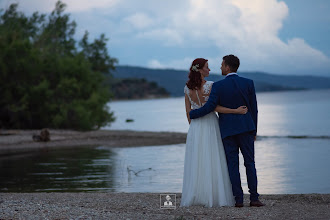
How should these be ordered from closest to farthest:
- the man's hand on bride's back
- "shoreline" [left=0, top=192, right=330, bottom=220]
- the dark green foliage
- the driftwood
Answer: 1. "shoreline" [left=0, top=192, right=330, bottom=220]
2. the man's hand on bride's back
3. the driftwood
4. the dark green foliage

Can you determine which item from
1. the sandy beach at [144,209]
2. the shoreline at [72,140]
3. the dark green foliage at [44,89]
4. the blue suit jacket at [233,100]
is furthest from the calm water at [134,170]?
the dark green foliage at [44,89]

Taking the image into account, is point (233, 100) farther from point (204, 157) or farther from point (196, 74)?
point (204, 157)

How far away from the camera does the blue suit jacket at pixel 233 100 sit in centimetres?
750

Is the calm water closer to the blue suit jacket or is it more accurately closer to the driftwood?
the driftwood

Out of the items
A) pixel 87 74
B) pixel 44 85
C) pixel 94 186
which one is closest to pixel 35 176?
pixel 94 186

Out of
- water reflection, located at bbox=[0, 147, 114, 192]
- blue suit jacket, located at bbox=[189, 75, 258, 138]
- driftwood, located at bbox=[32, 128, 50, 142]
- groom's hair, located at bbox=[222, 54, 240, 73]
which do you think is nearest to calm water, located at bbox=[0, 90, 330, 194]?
water reflection, located at bbox=[0, 147, 114, 192]

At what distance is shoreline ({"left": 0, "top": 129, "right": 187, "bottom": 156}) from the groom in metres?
17.7

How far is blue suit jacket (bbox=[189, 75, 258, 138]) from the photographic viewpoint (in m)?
7.50

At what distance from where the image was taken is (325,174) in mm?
15500

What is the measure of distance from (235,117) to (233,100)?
0.25 m

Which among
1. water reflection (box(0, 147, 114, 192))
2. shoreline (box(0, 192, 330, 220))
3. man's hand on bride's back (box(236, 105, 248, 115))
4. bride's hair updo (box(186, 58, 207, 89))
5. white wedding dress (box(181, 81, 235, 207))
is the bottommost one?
water reflection (box(0, 147, 114, 192))

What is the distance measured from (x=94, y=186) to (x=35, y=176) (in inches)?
115

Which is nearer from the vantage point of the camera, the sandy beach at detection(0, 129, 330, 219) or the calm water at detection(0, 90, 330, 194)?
the sandy beach at detection(0, 129, 330, 219)

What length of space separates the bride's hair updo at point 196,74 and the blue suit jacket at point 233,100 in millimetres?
264
